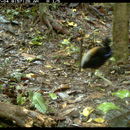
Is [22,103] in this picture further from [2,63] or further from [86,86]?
[2,63]

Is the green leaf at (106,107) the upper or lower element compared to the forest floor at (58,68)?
lower

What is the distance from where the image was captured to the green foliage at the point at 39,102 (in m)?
3.84

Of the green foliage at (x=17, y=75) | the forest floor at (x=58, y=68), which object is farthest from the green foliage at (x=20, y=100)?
the green foliage at (x=17, y=75)

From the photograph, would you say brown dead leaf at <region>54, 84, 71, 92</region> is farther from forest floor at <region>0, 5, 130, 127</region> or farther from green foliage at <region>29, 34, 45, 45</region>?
green foliage at <region>29, 34, 45, 45</region>

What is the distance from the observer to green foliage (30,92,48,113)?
384 cm

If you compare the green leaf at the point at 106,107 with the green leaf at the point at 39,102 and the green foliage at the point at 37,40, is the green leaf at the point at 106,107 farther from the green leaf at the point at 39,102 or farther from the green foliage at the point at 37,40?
the green foliage at the point at 37,40

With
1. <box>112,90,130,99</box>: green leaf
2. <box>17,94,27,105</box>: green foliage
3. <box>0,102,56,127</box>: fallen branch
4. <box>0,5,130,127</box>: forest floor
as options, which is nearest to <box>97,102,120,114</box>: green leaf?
<box>0,5,130,127</box>: forest floor

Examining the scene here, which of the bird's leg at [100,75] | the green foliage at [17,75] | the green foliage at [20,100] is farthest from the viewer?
the green foliage at [17,75]

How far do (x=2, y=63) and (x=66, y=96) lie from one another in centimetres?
191

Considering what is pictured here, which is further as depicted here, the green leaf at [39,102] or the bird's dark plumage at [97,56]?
the bird's dark plumage at [97,56]

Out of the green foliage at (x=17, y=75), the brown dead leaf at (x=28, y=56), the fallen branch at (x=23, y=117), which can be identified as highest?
the brown dead leaf at (x=28, y=56)

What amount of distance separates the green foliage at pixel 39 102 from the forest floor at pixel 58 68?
0.08 meters

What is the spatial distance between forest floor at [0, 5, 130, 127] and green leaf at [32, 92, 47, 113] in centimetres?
9

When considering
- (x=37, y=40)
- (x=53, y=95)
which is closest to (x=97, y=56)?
(x=53, y=95)
